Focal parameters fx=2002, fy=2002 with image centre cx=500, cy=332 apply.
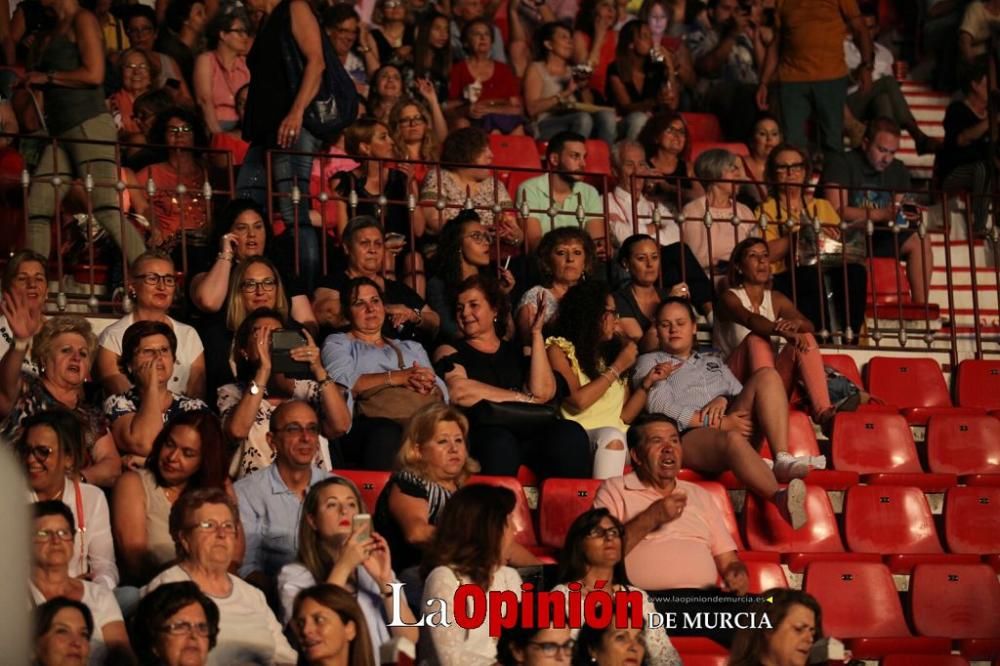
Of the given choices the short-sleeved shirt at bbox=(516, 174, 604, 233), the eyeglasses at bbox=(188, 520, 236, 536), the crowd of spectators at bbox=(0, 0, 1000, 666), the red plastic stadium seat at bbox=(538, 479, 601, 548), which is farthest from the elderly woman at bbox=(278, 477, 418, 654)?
the short-sleeved shirt at bbox=(516, 174, 604, 233)

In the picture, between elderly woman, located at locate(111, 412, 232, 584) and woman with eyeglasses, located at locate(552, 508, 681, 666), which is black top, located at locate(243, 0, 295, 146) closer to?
elderly woman, located at locate(111, 412, 232, 584)

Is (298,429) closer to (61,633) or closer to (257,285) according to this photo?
(257,285)

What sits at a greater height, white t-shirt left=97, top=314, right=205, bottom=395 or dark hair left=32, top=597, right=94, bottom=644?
Answer: white t-shirt left=97, top=314, right=205, bottom=395

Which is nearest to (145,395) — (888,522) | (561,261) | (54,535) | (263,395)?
(263,395)

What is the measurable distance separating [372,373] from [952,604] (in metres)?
2.41

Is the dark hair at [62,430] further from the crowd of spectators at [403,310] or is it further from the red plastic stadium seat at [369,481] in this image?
the red plastic stadium seat at [369,481]

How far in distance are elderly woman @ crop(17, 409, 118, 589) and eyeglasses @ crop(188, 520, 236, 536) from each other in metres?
0.43

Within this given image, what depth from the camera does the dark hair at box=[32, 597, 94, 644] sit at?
5340mm

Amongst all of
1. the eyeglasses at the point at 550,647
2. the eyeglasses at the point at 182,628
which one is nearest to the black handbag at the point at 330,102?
the eyeglasses at the point at 550,647

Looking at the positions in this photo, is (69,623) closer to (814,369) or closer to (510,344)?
(510,344)

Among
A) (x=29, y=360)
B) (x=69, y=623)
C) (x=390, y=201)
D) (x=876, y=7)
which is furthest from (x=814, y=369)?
(x=876, y=7)

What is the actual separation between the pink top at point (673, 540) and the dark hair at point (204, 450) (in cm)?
141

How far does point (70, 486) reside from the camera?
646 centimetres

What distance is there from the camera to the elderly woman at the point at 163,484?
6.48m
